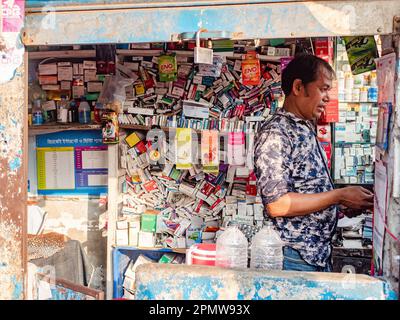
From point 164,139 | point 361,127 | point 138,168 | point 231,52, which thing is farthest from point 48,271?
point 361,127

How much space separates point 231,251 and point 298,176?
1.75 ft

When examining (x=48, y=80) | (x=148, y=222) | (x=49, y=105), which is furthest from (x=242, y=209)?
(x=48, y=80)

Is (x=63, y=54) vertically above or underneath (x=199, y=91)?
above

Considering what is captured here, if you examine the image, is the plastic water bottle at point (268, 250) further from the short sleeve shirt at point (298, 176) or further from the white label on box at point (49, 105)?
the white label on box at point (49, 105)

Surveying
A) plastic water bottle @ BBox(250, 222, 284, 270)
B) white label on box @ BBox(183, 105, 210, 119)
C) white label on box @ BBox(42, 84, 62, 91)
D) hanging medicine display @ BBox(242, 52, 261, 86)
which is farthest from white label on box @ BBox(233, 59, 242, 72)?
plastic water bottle @ BBox(250, 222, 284, 270)

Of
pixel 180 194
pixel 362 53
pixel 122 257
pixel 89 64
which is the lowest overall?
pixel 122 257

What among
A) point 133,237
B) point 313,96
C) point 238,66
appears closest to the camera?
point 313,96

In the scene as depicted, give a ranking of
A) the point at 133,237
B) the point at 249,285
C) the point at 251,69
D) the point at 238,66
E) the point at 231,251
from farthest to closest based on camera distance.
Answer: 1. the point at 133,237
2. the point at 238,66
3. the point at 251,69
4. the point at 231,251
5. the point at 249,285

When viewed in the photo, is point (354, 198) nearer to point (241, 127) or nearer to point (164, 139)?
point (241, 127)

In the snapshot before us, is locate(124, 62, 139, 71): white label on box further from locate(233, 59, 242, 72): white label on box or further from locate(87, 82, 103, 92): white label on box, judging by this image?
locate(233, 59, 242, 72): white label on box

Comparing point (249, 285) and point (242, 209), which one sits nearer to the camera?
point (249, 285)

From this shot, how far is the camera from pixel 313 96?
3.08m

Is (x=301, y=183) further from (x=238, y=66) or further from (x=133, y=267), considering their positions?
(x=133, y=267)

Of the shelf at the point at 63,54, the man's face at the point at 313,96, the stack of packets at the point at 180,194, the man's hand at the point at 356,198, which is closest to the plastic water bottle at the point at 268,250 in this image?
the man's hand at the point at 356,198
